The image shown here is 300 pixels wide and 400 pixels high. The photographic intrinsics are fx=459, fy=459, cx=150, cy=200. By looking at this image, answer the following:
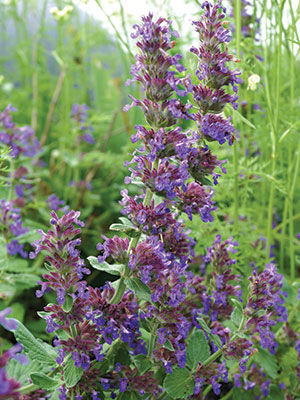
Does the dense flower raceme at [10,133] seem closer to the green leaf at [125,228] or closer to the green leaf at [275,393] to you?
the green leaf at [125,228]

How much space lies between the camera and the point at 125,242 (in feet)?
3.43

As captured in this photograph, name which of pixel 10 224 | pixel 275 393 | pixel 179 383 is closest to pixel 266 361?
pixel 275 393

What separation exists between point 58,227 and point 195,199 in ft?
1.11

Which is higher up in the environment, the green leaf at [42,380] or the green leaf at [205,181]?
the green leaf at [205,181]

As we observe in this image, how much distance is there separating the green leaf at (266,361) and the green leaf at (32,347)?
0.57 m

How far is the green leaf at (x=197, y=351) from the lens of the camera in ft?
3.77

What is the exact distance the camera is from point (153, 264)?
997 millimetres

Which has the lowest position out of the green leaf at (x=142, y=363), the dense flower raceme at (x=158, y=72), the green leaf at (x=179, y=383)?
the green leaf at (x=179, y=383)

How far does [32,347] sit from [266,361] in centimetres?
66

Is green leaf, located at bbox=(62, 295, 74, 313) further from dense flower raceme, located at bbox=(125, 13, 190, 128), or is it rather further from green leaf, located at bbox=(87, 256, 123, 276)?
dense flower raceme, located at bbox=(125, 13, 190, 128)

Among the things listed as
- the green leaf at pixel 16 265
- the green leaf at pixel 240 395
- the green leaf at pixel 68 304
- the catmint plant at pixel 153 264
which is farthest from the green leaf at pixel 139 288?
the green leaf at pixel 16 265

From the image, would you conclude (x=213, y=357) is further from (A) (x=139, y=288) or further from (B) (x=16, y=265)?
(B) (x=16, y=265)

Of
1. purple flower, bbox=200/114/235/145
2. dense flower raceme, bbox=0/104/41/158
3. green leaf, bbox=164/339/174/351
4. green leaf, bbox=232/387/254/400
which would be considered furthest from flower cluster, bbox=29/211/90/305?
dense flower raceme, bbox=0/104/41/158

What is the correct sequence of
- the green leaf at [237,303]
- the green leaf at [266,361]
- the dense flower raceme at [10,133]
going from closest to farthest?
the green leaf at [237,303], the green leaf at [266,361], the dense flower raceme at [10,133]
